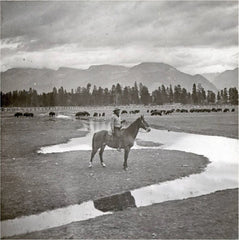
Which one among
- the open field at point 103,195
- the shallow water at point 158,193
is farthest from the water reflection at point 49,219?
the open field at point 103,195

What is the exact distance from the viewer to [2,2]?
6.20m

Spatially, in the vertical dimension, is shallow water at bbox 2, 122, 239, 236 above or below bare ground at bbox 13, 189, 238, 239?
above

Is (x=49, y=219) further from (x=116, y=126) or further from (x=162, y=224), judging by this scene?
(x=116, y=126)

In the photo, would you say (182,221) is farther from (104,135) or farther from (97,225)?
(104,135)

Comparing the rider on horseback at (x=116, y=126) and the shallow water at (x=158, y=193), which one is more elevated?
the rider on horseback at (x=116, y=126)

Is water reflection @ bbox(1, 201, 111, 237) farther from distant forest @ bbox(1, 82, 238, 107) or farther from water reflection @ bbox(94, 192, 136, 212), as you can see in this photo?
distant forest @ bbox(1, 82, 238, 107)

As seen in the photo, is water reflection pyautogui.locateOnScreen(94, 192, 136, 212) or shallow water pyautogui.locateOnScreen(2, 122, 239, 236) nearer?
shallow water pyautogui.locateOnScreen(2, 122, 239, 236)

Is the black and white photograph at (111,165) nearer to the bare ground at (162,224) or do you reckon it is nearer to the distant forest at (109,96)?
the bare ground at (162,224)

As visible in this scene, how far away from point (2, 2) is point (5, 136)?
3.28 meters

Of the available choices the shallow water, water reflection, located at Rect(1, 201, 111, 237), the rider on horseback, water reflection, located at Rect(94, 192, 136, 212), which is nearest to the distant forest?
the rider on horseback

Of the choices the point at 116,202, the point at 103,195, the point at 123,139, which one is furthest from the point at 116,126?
the point at 116,202

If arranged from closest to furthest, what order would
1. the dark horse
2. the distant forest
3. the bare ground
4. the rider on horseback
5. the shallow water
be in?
the bare ground
the shallow water
the rider on horseback
the dark horse
the distant forest

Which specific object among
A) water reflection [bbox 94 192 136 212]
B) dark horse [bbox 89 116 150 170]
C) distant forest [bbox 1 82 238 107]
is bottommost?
water reflection [bbox 94 192 136 212]

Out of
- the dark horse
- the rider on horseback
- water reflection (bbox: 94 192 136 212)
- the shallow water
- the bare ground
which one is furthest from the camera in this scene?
the dark horse
